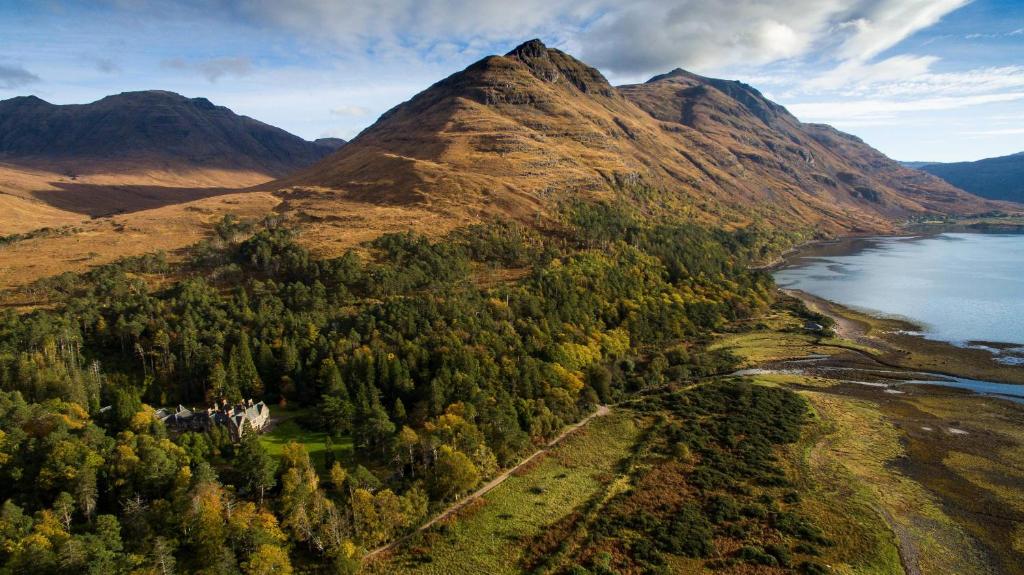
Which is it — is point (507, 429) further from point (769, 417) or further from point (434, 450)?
point (769, 417)

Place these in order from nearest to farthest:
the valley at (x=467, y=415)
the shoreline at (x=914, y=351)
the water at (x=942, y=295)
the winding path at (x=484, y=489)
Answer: the valley at (x=467, y=415) → the winding path at (x=484, y=489) → the shoreline at (x=914, y=351) → the water at (x=942, y=295)

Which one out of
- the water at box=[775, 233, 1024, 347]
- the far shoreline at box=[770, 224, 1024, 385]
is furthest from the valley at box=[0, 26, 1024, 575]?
the water at box=[775, 233, 1024, 347]

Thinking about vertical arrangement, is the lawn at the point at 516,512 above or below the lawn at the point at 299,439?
below

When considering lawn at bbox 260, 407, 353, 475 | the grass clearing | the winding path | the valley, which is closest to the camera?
the valley

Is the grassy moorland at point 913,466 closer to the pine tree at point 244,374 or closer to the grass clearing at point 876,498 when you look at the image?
the grass clearing at point 876,498

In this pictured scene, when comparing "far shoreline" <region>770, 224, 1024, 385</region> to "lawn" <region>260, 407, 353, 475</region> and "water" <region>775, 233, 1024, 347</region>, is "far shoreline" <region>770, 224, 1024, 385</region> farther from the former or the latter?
"lawn" <region>260, 407, 353, 475</region>

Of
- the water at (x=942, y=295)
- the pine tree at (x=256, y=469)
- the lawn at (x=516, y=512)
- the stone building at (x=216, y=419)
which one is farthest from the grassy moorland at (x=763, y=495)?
the water at (x=942, y=295)
